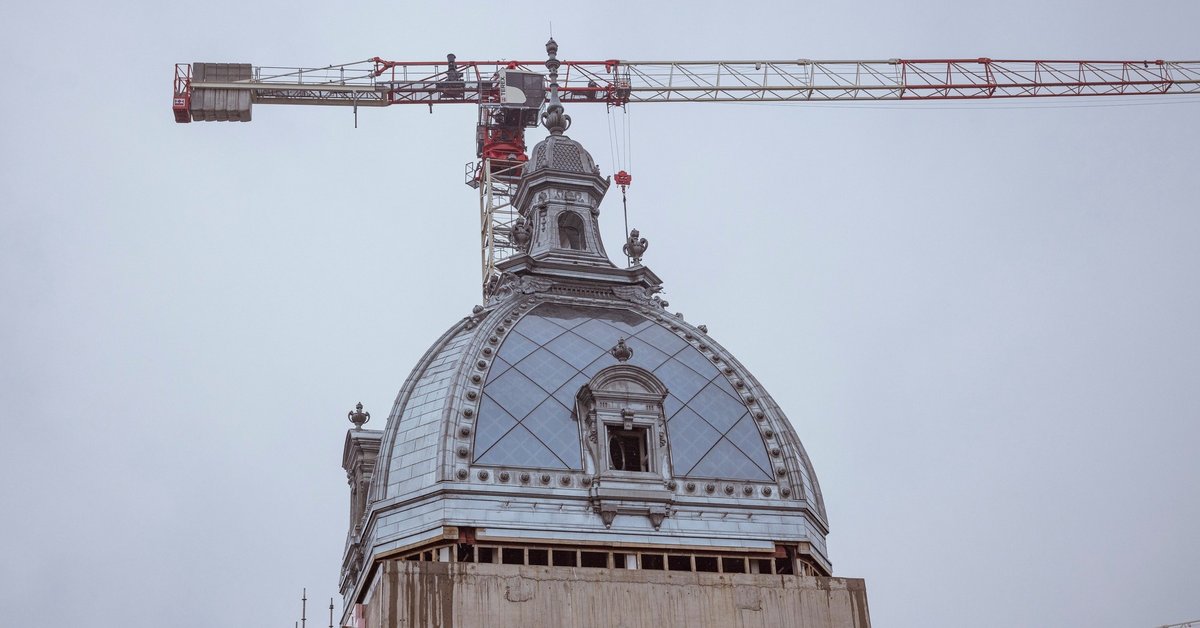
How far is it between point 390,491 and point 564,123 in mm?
21578

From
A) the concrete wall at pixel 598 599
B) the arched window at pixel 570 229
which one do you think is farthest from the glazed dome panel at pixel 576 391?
the arched window at pixel 570 229

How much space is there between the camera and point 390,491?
58312 mm

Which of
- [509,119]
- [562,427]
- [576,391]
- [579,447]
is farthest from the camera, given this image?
[509,119]

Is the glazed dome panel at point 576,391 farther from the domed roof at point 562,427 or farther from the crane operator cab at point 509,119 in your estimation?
the crane operator cab at point 509,119

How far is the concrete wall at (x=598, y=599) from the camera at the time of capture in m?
52.6

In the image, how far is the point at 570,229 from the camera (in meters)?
71.4

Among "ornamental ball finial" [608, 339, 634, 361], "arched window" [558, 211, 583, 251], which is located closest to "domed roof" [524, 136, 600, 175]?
"arched window" [558, 211, 583, 251]

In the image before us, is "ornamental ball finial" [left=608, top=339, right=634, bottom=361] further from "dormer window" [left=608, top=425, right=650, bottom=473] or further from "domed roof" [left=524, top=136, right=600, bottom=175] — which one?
"domed roof" [left=524, top=136, right=600, bottom=175]

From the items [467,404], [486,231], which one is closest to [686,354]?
[467,404]

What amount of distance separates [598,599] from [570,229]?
68.3 feet

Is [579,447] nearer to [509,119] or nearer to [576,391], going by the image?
[576,391]

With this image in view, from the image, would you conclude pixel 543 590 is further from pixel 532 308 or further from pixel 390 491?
pixel 532 308

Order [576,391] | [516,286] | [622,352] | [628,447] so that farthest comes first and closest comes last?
[516,286], [622,352], [576,391], [628,447]

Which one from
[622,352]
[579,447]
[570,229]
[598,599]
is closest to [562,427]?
[579,447]
